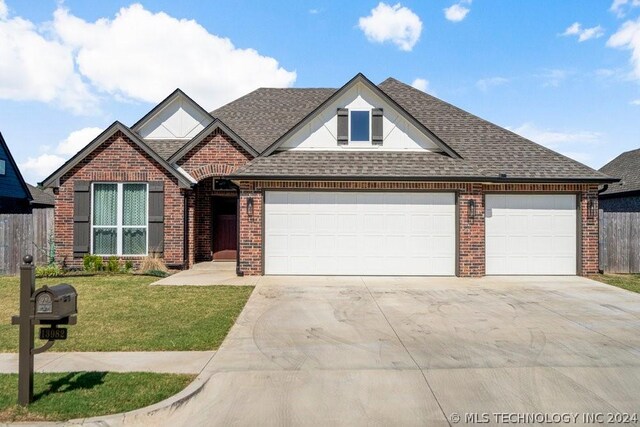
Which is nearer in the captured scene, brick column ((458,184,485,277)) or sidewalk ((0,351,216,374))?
sidewalk ((0,351,216,374))

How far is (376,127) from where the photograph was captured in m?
13.6

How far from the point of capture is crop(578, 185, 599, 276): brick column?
12688 millimetres

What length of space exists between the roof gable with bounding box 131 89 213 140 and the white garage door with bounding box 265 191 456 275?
6.51m

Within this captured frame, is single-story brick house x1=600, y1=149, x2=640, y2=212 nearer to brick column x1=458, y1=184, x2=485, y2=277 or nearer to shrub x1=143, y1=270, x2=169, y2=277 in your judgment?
brick column x1=458, y1=184, x2=485, y2=277

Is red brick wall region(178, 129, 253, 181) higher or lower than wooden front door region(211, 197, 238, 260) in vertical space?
higher

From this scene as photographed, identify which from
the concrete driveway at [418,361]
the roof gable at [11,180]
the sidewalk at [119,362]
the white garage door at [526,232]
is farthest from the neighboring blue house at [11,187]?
the white garage door at [526,232]

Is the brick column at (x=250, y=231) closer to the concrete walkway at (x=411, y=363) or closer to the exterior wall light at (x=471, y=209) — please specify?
the concrete walkway at (x=411, y=363)

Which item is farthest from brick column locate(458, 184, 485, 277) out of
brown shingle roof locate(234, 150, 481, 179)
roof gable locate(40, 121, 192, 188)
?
roof gable locate(40, 121, 192, 188)

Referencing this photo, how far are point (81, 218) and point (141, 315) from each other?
7469mm

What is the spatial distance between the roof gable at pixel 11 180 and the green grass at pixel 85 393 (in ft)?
78.7

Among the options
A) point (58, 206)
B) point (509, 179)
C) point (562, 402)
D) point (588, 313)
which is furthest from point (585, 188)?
point (58, 206)

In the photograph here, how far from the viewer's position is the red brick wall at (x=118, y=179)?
13367 mm

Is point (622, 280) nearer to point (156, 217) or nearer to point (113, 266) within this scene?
point (156, 217)

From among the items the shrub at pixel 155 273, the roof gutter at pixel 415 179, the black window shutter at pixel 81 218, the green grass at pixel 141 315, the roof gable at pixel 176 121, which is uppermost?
the roof gable at pixel 176 121
